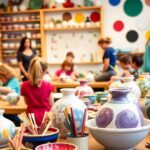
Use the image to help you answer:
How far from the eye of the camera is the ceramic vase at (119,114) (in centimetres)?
120

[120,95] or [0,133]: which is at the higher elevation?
[120,95]

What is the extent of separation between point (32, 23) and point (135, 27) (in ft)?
8.56

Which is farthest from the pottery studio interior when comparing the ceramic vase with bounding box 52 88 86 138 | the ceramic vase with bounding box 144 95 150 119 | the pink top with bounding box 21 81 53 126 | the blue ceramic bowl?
the ceramic vase with bounding box 52 88 86 138

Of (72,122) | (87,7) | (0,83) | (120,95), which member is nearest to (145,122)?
(120,95)

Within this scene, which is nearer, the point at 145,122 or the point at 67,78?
the point at 145,122

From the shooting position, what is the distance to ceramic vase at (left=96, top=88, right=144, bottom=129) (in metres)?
1.20

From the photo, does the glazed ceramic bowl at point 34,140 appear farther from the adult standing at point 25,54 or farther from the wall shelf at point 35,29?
the wall shelf at point 35,29

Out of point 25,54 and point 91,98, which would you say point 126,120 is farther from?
point 25,54

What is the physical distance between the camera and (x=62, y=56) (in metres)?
8.86

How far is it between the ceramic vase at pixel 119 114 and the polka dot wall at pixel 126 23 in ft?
24.1

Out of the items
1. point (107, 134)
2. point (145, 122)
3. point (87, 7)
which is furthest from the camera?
point (87, 7)

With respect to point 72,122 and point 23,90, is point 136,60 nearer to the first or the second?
point 23,90

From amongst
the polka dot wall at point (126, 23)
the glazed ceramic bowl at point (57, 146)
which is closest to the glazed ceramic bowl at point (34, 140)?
the glazed ceramic bowl at point (57, 146)

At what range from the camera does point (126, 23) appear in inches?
337
